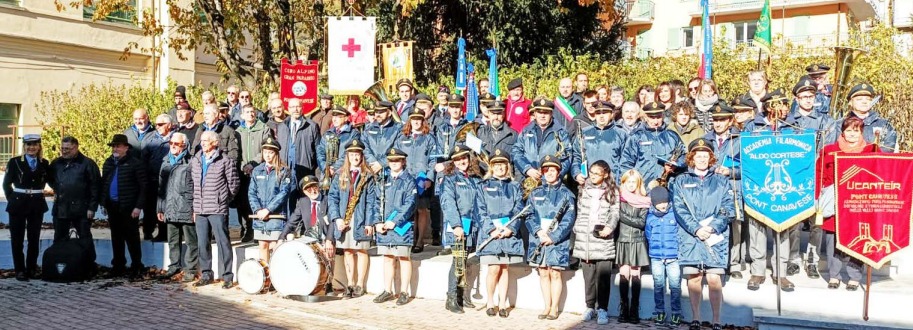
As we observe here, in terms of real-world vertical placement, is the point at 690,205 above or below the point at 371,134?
below

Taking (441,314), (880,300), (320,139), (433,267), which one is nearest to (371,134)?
(320,139)

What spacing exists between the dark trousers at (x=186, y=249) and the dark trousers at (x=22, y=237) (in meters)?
1.86

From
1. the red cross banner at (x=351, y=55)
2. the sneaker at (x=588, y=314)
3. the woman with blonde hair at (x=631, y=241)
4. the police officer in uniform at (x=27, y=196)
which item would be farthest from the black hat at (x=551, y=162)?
the police officer in uniform at (x=27, y=196)

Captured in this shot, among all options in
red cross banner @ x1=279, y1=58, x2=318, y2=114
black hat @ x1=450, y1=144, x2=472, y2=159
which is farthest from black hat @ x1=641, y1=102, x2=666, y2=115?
red cross banner @ x1=279, y1=58, x2=318, y2=114

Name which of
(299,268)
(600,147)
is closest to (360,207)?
(299,268)

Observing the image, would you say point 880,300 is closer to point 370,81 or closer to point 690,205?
point 690,205

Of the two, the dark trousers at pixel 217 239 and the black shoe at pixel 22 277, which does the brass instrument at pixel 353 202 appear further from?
the black shoe at pixel 22 277

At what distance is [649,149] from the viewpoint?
10.6 meters

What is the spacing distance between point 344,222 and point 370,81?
13.0ft

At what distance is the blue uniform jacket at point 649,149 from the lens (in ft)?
34.4

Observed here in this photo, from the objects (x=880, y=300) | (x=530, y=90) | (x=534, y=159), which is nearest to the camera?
(x=880, y=300)

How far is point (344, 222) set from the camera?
11156 millimetres

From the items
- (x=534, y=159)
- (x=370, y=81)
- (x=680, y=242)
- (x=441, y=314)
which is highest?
(x=370, y=81)

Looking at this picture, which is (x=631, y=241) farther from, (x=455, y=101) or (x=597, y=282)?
(x=455, y=101)
